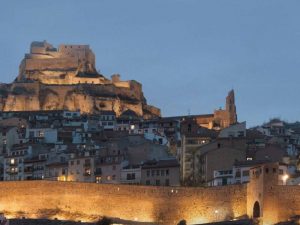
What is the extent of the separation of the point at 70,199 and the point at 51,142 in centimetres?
1888

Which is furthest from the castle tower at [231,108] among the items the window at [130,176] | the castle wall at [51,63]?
the castle wall at [51,63]

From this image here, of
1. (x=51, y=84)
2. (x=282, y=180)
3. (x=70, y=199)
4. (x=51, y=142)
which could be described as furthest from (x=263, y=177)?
(x=51, y=84)

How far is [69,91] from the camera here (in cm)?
9962

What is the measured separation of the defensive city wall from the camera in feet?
151

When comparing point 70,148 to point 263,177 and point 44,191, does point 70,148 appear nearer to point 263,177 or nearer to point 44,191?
point 44,191

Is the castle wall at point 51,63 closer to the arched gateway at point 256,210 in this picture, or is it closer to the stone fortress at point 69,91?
the stone fortress at point 69,91

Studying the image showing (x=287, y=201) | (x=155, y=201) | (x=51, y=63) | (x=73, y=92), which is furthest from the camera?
(x=51, y=63)

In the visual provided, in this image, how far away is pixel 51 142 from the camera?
72.6 meters

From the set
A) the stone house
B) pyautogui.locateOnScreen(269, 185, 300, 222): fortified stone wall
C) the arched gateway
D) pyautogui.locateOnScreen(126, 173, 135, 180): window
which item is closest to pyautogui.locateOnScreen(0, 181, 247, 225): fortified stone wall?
the arched gateway

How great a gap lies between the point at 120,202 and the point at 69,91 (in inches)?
1921

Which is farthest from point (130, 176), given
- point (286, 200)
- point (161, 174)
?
point (286, 200)

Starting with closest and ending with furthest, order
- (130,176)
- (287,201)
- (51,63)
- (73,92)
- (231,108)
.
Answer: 1. (287,201)
2. (130,176)
3. (231,108)
4. (73,92)
5. (51,63)

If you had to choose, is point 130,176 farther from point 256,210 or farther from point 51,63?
point 51,63

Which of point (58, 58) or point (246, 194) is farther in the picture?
point (58, 58)
